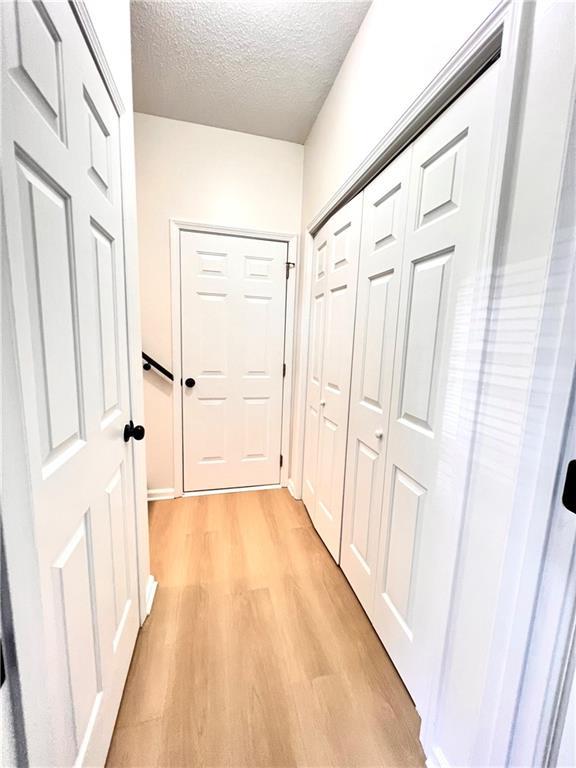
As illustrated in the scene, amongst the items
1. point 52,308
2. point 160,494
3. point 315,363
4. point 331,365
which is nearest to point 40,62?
point 52,308

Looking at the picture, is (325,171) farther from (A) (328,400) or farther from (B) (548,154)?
(B) (548,154)

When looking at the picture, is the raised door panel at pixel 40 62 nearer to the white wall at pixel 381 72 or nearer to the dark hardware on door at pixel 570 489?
the white wall at pixel 381 72

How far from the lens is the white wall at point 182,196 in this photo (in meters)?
2.06

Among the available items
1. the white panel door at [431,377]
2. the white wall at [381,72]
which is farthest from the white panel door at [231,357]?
the white panel door at [431,377]

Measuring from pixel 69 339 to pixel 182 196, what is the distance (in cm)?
188

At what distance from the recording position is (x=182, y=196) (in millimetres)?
2125

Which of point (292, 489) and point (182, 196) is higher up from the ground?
point (182, 196)

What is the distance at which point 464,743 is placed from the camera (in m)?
0.81

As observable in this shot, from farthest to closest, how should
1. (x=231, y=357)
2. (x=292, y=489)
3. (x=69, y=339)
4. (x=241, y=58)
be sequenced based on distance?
(x=292, y=489), (x=231, y=357), (x=241, y=58), (x=69, y=339)

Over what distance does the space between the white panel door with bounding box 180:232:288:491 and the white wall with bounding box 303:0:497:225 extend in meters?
0.69

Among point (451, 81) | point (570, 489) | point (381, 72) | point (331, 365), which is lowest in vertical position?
point (570, 489)

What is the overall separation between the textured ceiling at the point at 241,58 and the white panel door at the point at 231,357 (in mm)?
733

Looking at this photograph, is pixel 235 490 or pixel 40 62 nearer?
pixel 40 62

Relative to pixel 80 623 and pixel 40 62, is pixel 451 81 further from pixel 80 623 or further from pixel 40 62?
pixel 80 623
